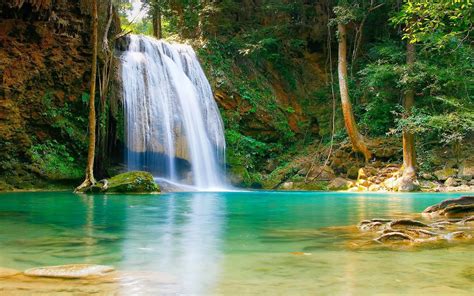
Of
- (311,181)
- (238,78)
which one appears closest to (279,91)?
(238,78)

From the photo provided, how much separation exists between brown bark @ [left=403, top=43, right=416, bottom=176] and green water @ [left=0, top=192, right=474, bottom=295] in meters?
9.93

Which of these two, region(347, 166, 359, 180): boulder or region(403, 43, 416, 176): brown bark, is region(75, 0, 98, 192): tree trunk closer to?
region(347, 166, 359, 180): boulder

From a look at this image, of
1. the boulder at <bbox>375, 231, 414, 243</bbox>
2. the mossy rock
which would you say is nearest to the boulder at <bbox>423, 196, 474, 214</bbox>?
the boulder at <bbox>375, 231, 414, 243</bbox>

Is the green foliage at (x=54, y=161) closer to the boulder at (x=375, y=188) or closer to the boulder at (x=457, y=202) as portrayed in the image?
the boulder at (x=375, y=188)

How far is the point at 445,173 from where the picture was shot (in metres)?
16.1

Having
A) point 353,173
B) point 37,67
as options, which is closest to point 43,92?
point 37,67

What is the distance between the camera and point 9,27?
14.7 metres

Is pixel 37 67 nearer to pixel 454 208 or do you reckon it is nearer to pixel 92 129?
pixel 92 129

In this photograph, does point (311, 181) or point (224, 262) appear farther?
point (311, 181)

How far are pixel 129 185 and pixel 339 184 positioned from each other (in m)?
7.85

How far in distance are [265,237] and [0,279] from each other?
271 cm

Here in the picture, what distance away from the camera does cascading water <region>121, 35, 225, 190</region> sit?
16328mm

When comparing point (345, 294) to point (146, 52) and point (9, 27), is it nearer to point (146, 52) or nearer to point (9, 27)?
point (9, 27)

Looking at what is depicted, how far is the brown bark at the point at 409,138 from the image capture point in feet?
51.7
